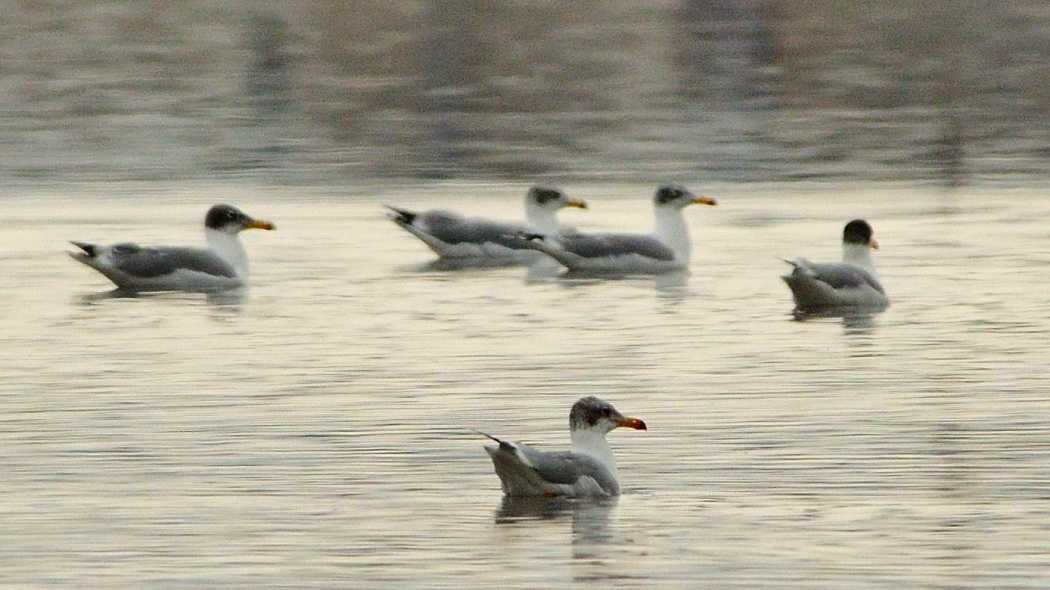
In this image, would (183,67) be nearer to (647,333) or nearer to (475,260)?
(475,260)

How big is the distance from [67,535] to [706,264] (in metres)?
12.3

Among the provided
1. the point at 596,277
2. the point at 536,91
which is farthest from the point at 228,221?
the point at 536,91

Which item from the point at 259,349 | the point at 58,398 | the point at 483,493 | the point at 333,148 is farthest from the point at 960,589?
the point at 333,148

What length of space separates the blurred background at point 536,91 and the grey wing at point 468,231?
6.67 metres

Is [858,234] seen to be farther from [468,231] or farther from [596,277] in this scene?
[468,231]

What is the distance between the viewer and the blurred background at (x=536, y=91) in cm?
3269

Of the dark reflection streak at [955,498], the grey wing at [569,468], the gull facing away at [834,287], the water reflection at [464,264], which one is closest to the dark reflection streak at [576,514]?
the grey wing at [569,468]

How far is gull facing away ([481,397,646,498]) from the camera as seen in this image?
12.5 meters

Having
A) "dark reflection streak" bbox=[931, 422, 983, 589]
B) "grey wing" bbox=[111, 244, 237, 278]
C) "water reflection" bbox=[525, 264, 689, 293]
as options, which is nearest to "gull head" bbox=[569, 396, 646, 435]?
"dark reflection streak" bbox=[931, 422, 983, 589]

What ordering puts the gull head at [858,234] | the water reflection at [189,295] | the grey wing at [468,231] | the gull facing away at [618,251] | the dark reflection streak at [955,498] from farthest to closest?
1. the grey wing at [468,231]
2. the gull facing away at [618,251]
3. the water reflection at [189,295]
4. the gull head at [858,234]
5. the dark reflection streak at [955,498]

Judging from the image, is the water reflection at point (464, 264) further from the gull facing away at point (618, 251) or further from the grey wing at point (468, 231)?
the gull facing away at point (618, 251)

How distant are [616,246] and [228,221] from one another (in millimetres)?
3752

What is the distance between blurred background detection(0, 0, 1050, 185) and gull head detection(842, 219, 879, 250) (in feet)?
28.8

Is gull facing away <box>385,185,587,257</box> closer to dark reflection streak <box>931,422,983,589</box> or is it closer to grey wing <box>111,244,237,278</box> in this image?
grey wing <box>111,244,237,278</box>
